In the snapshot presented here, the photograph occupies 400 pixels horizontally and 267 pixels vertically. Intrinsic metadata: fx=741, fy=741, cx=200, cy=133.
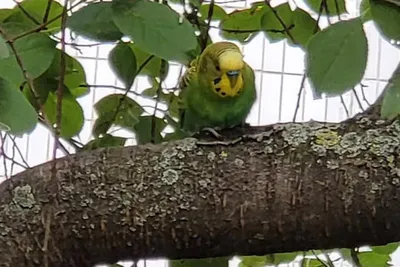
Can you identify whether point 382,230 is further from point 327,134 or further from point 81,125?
point 81,125

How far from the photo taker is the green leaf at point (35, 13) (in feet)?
1.98

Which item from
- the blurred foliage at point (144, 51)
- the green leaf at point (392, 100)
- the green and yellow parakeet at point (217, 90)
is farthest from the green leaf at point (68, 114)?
the green leaf at point (392, 100)

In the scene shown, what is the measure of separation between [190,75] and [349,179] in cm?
30

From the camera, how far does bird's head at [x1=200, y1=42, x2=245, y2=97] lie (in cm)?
64

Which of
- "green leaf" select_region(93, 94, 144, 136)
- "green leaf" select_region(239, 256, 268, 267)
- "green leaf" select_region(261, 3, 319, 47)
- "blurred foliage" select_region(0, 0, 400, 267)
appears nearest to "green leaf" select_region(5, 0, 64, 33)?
"blurred foliage" select_region(0, 0, 400, 267)

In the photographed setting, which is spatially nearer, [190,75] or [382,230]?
[382,230]

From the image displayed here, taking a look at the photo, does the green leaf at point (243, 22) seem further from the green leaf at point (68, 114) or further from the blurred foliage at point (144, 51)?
the green leaf at point (68, 114)

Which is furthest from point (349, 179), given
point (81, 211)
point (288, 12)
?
point (288, 12)

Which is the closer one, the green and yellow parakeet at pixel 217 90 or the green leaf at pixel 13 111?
the green leaf at pixel 13 111

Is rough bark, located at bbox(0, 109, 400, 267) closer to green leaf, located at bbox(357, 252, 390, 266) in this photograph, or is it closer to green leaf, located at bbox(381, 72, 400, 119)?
green leaf, located at bbox(381, 72, 400, 119)

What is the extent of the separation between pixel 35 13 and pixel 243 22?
22 cm

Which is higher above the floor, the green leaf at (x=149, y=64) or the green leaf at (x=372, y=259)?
the green leaf at (x=149, y=64)

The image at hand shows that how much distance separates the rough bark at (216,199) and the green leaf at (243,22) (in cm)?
27

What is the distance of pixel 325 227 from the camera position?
1.51 ft
